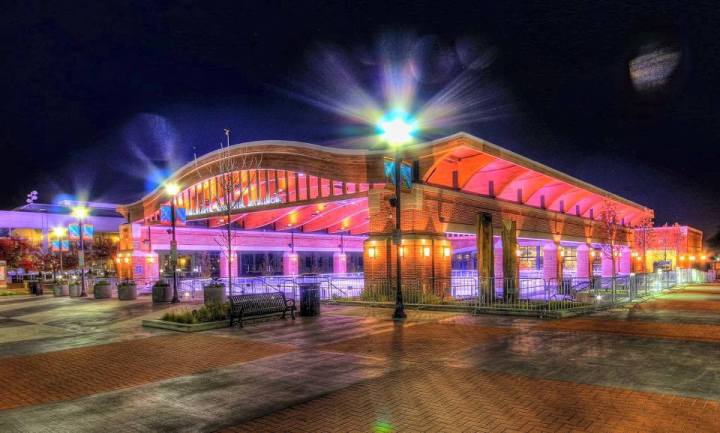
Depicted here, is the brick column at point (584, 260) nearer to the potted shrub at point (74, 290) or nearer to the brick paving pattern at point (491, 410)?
the potted shrub at point (74, 290)

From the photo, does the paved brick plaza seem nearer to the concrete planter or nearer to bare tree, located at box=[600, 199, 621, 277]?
the concrete planter

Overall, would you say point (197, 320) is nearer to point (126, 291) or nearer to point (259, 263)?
point (126, 291)

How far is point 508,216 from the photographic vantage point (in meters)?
30.5

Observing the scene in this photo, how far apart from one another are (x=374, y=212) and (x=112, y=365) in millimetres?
14384

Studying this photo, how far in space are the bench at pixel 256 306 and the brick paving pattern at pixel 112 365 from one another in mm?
1854

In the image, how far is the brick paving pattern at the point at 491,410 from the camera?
19.4 feet

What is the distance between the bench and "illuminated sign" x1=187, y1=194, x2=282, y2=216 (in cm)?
1327

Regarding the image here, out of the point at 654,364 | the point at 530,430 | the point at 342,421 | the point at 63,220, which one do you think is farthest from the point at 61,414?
the point at 63,220

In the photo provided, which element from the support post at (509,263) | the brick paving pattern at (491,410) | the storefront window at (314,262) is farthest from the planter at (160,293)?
the storefront window at (314,262)

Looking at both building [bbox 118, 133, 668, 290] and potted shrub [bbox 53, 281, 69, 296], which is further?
potted shrub [bbox 53, 281, 69, 296]

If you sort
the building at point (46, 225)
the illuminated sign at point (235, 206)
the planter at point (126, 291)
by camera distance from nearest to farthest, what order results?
the planter at point (126, 291), the illuminated sign at point (235, 206), the building at point (46, 225)

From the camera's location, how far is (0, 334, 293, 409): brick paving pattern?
8203 millimetres

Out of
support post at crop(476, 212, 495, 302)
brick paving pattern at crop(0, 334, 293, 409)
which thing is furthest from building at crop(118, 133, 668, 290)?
brick paving pattern at crop(0, 334, 293, 409)

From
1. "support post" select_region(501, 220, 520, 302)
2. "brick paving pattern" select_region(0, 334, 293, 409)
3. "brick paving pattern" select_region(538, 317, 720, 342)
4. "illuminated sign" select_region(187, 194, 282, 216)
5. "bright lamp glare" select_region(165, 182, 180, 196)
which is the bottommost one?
"brick paving pattern" select_region(538, 317, 720, 342)
